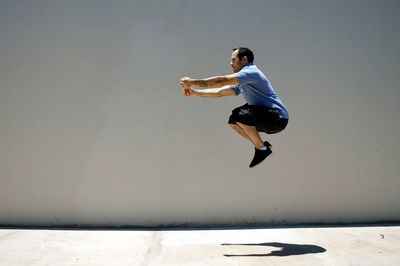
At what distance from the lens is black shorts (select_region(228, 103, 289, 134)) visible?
8.40ft

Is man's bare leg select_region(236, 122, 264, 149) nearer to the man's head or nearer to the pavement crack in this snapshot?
the man's head

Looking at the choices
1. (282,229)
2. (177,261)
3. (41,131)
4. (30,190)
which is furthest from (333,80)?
(30,190)

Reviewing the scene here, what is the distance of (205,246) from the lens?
2717 mm

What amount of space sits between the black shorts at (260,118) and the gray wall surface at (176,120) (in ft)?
3.19

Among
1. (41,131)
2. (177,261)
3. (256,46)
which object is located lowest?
(177,261)

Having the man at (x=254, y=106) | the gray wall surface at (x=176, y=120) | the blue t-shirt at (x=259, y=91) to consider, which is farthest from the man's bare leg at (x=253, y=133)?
the gray wall surface at (x=176, y=120)

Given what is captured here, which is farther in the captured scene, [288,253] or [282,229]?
[282,229]

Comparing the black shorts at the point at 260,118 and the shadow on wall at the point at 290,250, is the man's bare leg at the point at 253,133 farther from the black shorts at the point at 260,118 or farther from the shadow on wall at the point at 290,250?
the shadow on wall at the point at 290,250

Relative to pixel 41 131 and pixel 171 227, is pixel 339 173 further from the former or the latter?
pixel 41 131

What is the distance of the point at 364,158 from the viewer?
3666 mm

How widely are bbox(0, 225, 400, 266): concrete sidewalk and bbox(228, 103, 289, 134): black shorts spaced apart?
2.90 feet

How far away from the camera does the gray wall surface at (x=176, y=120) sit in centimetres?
349

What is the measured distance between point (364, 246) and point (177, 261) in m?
1.41

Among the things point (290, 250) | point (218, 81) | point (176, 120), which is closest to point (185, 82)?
point (218, 81)
